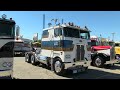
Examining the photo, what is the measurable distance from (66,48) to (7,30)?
12.0ft

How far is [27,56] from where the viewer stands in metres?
14.2

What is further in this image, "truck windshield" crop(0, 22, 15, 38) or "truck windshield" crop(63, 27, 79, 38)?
"truck windshield" crop(63, 27, 79, 38)

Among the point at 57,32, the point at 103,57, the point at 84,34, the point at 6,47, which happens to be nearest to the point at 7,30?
the point at 6,47

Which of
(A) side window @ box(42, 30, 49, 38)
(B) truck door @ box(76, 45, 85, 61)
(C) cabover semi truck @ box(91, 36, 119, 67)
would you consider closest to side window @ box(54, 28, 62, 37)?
(A) side window @ box(42, 30, 49, 38)

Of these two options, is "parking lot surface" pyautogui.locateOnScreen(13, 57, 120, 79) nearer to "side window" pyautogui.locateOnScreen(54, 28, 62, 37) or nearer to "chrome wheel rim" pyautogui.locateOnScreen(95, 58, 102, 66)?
"chrome wheel rim" pyautogui.locateOnScreen(95, 58, 102, 66)

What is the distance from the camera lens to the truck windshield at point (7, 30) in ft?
20.9

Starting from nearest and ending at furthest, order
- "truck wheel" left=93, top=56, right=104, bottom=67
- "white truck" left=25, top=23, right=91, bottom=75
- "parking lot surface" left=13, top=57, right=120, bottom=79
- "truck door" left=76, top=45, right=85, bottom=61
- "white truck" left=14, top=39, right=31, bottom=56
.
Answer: "parking lot surface" left=13, top=57, right=120, bottom=79
"white truck" left=25, top=23, right=91, bottom=75
"truck door" left=76, top=45, right=85, bottom=61
"truck wheel" left=93, top=56, right=104, bottom=67
"white truck" left=14, top=39, right=31, bottom=56

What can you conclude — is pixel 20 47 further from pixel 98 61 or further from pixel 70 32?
pixel 70 32

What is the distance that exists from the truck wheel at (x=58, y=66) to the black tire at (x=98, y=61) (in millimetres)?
4330

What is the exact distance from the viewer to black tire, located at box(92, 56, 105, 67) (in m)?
13.0
